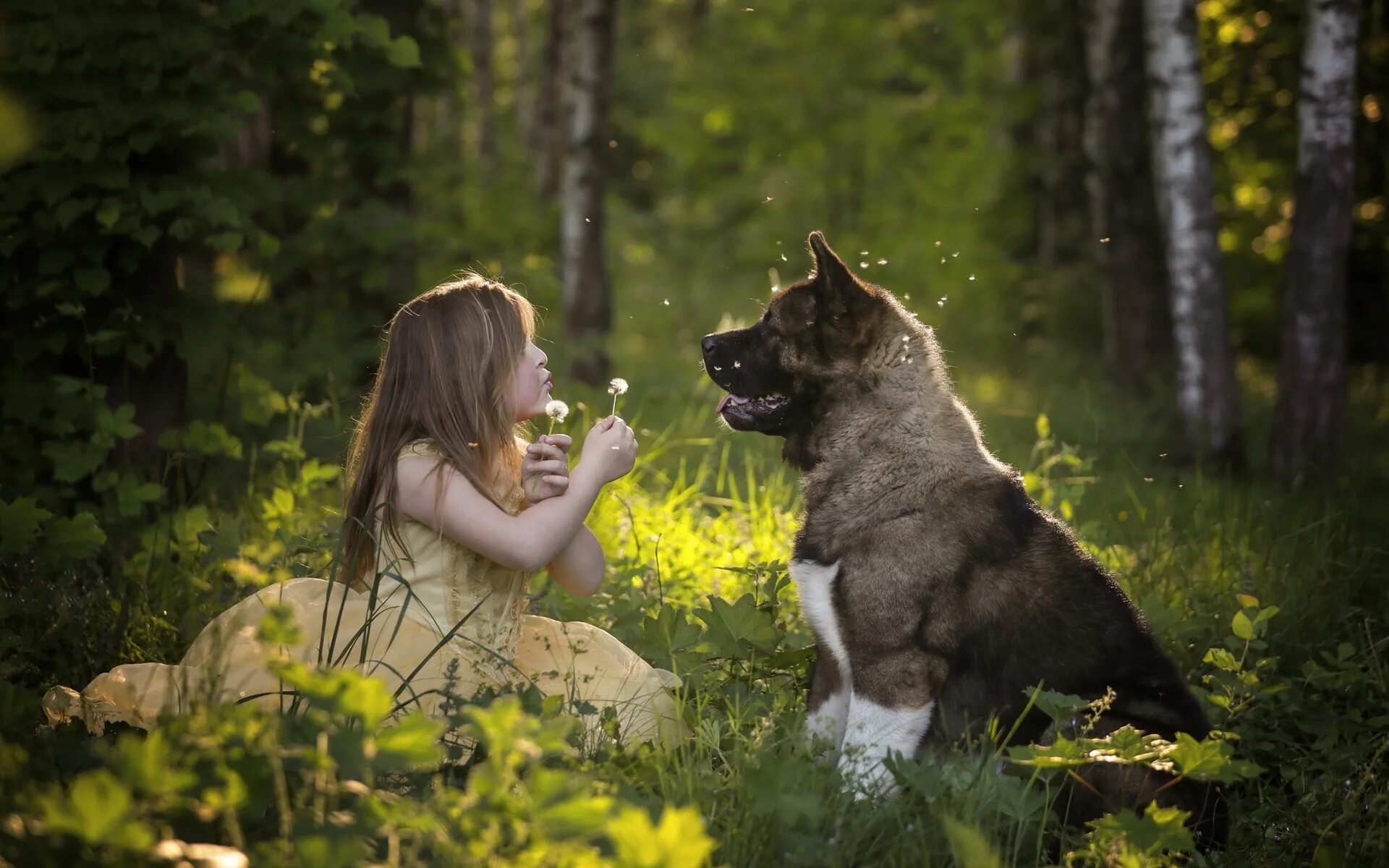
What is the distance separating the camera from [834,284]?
389 centimetres

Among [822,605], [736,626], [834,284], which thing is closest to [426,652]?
[736,626]

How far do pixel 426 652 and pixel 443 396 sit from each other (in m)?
0.77

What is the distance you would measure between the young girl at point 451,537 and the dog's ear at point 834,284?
795 millimetres

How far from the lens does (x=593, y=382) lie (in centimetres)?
1073

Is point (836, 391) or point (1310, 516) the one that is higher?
point (836, 391)

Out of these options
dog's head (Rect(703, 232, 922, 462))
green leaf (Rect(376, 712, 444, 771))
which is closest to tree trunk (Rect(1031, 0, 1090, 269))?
dog's head (Rect(703, 232, 922, 462))

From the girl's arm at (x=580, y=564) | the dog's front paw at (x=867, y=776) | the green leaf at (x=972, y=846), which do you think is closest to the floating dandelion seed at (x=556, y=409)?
the girl's arm at (x=580, y=564)

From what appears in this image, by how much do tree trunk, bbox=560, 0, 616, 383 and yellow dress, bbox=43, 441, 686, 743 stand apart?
584 cm

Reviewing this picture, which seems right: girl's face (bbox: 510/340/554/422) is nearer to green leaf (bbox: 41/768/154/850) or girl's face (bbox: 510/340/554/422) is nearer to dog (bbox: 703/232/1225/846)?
dog (bbox: 703/232/1225/846)

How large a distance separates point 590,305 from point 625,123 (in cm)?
1759

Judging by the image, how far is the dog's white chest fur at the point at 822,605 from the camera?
3.65m

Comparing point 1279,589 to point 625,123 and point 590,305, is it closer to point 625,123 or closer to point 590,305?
point 590,305

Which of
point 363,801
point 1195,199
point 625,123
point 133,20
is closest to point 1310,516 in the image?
point 1195,199

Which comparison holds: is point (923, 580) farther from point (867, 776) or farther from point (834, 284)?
point (834, 284)
